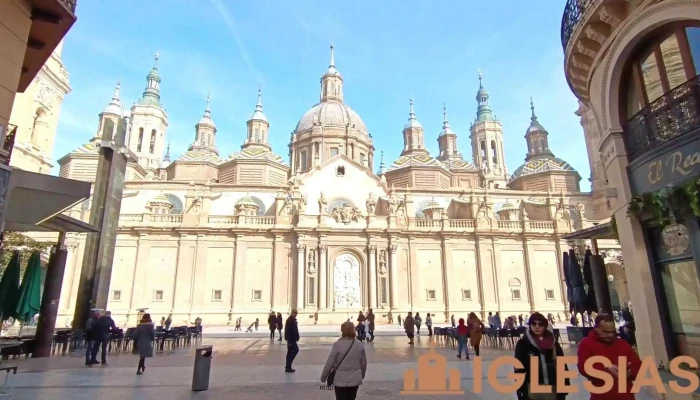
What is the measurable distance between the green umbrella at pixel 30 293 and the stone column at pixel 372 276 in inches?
1000

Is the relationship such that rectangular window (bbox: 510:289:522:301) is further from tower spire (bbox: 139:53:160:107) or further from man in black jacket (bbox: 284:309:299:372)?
tower spire (bbox: 139:53:160:107)

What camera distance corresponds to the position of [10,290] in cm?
1278

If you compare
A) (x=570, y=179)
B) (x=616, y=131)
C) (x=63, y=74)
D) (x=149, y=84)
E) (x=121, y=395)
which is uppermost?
(x=149, y=84)

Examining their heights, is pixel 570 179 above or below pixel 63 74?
below

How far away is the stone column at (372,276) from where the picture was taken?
34.9 meters

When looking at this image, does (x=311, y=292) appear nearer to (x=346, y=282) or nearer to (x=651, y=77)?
(x=346, y=282)

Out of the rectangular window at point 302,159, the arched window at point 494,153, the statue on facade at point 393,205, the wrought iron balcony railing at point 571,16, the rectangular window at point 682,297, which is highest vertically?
the arched window at point 494,153

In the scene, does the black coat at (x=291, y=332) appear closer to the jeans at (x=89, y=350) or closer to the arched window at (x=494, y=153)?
the jeans at (x=89, y=350)

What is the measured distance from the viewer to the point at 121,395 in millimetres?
7977

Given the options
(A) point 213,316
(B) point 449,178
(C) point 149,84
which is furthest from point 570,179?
(C) point 149,84

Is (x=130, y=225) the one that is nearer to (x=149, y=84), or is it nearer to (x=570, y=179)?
(x=149, y=84)

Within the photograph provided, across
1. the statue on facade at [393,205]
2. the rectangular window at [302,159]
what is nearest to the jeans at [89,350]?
the statue on facade at [393,205]

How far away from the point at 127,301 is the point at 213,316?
7.13m

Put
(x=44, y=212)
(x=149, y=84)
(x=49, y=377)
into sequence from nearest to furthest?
(x=44, y=212), (x=49, y=377), (x=149, y=84)
